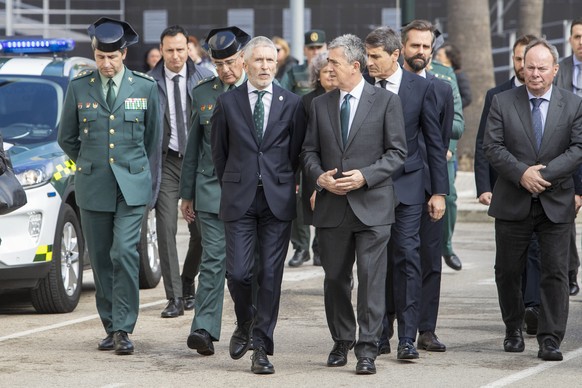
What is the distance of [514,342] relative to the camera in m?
9.21

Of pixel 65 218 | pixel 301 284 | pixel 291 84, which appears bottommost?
pixel 301 284

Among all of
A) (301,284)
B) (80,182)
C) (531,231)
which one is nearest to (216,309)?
(80,182)

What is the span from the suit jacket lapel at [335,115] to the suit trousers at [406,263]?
0.65 meters

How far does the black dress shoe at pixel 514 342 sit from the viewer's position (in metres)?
9.20

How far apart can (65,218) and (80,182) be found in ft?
5.48

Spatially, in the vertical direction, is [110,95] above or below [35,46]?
below

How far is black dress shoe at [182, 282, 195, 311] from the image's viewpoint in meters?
11.3

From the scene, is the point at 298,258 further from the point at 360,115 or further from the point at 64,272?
the point at 360,115

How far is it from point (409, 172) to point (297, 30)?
1238cm

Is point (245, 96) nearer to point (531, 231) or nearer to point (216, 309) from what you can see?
point (216, 309)

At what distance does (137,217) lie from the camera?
942cm

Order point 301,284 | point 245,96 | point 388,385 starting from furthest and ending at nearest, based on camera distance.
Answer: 1. point 301,284
2. point 245,96
3. point 388,385

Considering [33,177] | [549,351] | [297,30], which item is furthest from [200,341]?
[297,30]

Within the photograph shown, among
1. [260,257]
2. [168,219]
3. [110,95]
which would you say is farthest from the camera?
[168,219]
